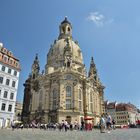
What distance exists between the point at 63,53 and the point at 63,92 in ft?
66.9

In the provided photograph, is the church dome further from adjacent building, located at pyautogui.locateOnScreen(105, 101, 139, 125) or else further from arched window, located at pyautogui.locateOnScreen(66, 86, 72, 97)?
adjacent building, located at pyautogui.locateOnScreen(105, 101, 139, 125)

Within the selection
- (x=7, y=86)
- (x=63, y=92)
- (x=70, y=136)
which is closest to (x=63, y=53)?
(x=63, y=92)

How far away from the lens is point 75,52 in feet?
272

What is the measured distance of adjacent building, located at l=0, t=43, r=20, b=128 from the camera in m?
45.9

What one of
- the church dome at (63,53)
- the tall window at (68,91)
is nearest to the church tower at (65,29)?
the church dome at (63,53)

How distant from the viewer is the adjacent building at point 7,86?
45.9 meters

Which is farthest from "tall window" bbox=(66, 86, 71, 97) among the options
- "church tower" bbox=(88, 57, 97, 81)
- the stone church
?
"church tower" bbox=(88, 57, 97, 81)

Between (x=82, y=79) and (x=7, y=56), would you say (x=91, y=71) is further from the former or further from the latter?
(x=7, y=56)

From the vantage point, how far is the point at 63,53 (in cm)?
7844

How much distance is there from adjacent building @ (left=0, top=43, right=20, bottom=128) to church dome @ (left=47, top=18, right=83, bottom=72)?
1067 inches

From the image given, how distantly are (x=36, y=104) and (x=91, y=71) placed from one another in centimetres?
2748

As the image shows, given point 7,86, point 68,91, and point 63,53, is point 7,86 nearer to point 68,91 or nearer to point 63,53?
point 68,91

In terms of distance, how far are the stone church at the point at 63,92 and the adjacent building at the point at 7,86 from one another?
54.1 feet

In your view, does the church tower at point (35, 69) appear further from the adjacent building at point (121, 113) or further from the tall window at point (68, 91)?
the adjacent building at point (121, 113)
